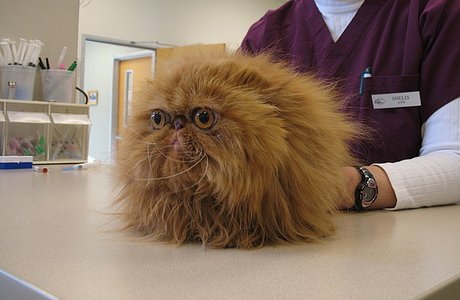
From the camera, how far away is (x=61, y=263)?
35 cm

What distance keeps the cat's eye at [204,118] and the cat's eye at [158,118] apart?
0.04 meters

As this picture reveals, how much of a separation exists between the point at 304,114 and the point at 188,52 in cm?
16

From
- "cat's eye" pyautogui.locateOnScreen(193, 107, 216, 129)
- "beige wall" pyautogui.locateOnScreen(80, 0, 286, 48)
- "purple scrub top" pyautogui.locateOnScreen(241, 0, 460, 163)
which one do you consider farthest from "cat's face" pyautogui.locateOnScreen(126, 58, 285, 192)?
"beige wall" pyautogui.locateOnScreen(80, 0, 286, 48)

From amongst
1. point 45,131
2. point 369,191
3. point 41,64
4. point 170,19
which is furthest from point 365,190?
point 170,19

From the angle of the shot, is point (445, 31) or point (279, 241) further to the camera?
point (445, 31)

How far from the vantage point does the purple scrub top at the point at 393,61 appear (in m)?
0.81

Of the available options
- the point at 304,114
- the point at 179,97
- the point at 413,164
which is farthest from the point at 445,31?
the point at 179,97

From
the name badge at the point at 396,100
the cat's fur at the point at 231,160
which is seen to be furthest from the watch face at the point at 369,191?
the name badge at the point at 396,100

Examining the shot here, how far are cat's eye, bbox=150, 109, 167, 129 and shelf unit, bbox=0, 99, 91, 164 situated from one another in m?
1.04

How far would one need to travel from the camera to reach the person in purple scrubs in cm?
75

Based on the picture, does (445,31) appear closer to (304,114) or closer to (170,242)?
(304,114)

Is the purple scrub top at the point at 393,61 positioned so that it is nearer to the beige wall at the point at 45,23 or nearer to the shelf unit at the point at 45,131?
the shelf unit at the point at 45,131

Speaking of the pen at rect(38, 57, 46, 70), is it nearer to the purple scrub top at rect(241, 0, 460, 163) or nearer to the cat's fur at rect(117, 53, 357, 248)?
the purple scrub top at rect(241, 0, 460, 163)

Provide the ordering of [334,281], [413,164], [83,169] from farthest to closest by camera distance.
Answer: [83,169]
[413,164]
[334,281]
